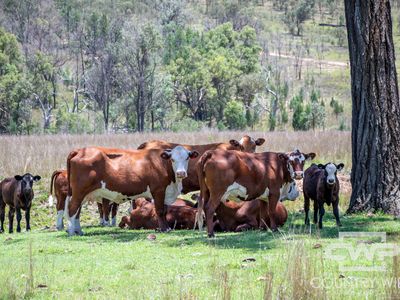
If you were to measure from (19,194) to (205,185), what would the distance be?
5460 millimetres

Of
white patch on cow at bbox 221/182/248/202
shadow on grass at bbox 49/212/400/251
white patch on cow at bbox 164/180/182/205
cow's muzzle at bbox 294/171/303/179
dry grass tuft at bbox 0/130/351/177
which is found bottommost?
dry grass tuft at bbox 0/130/351/177

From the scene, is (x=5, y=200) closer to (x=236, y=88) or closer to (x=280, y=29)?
(x=236, y=88)

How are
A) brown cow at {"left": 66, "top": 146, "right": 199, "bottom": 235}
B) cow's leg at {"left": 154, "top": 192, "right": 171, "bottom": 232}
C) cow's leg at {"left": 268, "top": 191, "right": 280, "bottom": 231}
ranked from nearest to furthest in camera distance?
cow's leg at {"left": 268, "top": 191, "right": 280, "bottom": 231} < brown cow at {"left": 66, "top": 146, "right": 199, "bottom": 235} < cow's leg at {"left": 154, "top": 192, "right": 171, "bottom": 232}

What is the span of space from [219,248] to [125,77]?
1887 inches

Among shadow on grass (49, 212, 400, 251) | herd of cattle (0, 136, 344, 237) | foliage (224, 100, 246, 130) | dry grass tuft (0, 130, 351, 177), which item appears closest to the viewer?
shadow on grass (49, 212, 400, 251)

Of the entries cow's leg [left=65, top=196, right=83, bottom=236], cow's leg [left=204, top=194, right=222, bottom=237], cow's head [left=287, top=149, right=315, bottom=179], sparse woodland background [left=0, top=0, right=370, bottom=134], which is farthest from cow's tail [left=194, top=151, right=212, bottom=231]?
sparse woodland background [left=0, top=0, right=370, bottom=134]

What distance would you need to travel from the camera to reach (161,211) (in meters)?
13.7

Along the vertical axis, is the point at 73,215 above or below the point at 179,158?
→ below

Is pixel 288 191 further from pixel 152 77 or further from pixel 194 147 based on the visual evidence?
pixel 152 77

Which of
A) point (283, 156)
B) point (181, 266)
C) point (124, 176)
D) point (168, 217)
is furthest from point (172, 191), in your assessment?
point (181, 266)

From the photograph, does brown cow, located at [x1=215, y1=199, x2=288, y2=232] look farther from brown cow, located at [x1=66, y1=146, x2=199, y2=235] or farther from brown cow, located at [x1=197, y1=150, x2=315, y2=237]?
brown cow, located at [x1=66, y1=146, x2=199, y2=235]

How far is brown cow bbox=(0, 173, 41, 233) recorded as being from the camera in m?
16.2

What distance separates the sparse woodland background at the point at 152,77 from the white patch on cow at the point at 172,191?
36.2 meters

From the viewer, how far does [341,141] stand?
86.7ft
